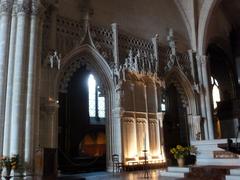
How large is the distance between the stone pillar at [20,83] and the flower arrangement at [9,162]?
1.53 feet

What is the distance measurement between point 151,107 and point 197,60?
5.54 m

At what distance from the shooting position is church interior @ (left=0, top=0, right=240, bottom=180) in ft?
35.8

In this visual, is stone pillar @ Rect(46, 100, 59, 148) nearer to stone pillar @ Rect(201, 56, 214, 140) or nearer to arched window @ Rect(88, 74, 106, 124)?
arched window @ Rect(88, 74, 106, 124)

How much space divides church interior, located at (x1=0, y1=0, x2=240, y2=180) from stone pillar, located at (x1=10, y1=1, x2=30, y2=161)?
4 centimetres

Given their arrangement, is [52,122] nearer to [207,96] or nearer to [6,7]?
[6,7]

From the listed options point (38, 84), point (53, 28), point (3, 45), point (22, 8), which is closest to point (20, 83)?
point (38, 84)

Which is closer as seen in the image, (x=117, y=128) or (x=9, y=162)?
(x=9, y=162)

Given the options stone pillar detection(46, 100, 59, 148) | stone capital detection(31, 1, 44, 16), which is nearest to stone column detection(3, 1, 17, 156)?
stone capital detection(31, 1, 44, 16)

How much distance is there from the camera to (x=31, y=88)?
1123 cm

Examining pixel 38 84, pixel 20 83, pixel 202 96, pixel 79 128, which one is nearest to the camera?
pixel 20 83

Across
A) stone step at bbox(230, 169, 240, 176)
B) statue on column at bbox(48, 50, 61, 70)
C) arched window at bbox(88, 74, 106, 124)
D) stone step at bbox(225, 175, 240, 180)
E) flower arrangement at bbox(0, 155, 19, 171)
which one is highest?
statue on column at bbox(48, 50, 61, 70)

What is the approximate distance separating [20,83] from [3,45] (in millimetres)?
1788

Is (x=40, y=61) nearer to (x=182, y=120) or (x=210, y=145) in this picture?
(x=210, y=145)

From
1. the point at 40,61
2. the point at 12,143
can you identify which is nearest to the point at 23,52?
the point at 40,61
